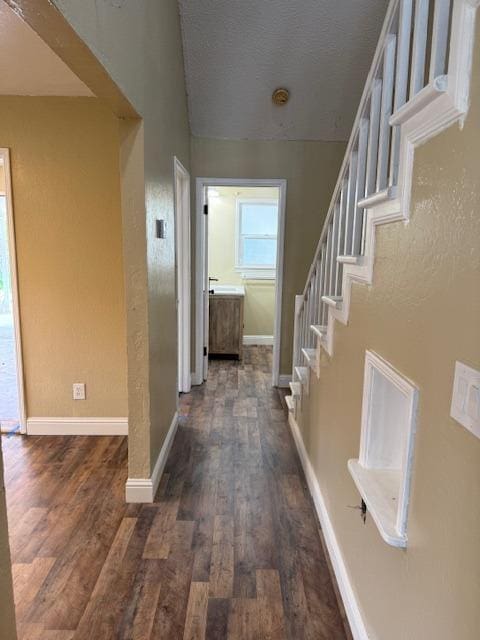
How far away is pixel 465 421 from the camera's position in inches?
30.8

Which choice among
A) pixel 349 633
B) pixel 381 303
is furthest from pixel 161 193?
pixel 349 633

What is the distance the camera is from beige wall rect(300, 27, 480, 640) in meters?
0.77

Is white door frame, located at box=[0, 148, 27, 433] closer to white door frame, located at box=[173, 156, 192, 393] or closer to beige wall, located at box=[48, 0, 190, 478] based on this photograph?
beige wall, located at box=[48, 0, 190, 478]

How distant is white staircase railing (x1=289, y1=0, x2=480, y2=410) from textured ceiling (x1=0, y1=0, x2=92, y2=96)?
1474 millimetres

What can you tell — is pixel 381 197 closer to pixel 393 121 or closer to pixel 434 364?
pixel 393 121

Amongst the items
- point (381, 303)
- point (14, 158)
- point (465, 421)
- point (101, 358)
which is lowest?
point (101, 358)

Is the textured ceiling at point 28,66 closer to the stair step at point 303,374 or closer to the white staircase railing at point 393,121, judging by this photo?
the white staircase railing at point 393,121

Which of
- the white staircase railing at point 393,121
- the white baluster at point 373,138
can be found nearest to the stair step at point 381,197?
the white staircase railing at point 393,121

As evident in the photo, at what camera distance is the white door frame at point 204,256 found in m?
3.79

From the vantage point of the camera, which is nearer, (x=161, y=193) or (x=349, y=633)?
(x=349, y=633)

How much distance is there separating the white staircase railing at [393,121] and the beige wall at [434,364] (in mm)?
47

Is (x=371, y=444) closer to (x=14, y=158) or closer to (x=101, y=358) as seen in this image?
(x=101, y=358)

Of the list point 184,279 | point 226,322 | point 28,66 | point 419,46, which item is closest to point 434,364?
point 419,46

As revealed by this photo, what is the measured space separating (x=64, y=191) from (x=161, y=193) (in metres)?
0.79
